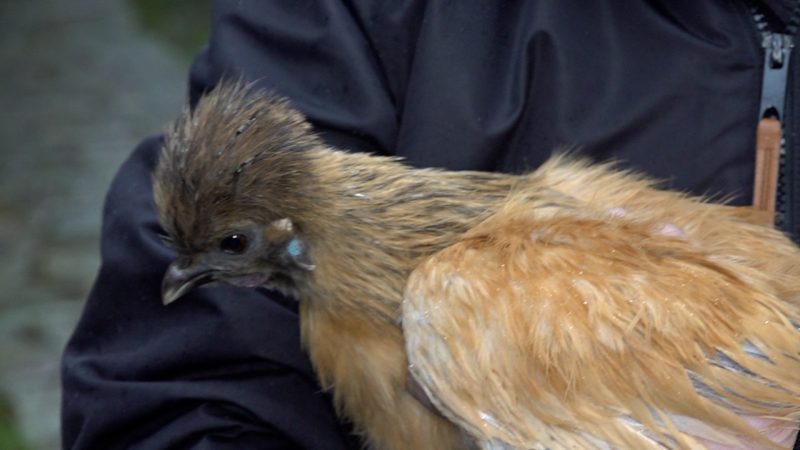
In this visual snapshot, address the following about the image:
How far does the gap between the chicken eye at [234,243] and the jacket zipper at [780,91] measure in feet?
3.98

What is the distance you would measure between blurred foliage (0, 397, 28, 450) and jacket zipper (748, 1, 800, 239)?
4314 mm

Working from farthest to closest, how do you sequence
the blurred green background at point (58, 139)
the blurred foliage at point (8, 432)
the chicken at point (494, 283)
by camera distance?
1. the blurred green background at point (58, 139)
2. the blurred foliage at point (8, 432)
3. the chicken at point (494, 283)

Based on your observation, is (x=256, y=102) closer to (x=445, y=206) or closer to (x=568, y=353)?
(x=445, y=206)

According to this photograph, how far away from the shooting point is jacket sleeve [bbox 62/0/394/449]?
8.70 feet

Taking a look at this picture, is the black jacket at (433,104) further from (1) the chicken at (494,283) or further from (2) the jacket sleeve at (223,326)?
(1) the chicken at (494,283)

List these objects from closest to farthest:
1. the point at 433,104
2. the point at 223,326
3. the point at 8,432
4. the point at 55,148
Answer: the point at 223,326, the point at 433,104, the point at 8,432, the point at 55,148

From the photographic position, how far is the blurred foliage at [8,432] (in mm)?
5812

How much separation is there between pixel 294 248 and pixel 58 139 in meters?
6.56

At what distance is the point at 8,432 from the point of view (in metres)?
5.91

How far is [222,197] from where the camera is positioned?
8.07ft

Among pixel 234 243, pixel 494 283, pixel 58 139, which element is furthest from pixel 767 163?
pixel 58 139

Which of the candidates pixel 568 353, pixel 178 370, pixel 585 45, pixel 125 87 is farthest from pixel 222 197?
pixel 125 87

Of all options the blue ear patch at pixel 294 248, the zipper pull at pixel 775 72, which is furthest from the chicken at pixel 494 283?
the zipper pull at pixel 775 72

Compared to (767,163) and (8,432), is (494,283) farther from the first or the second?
(8,432)
